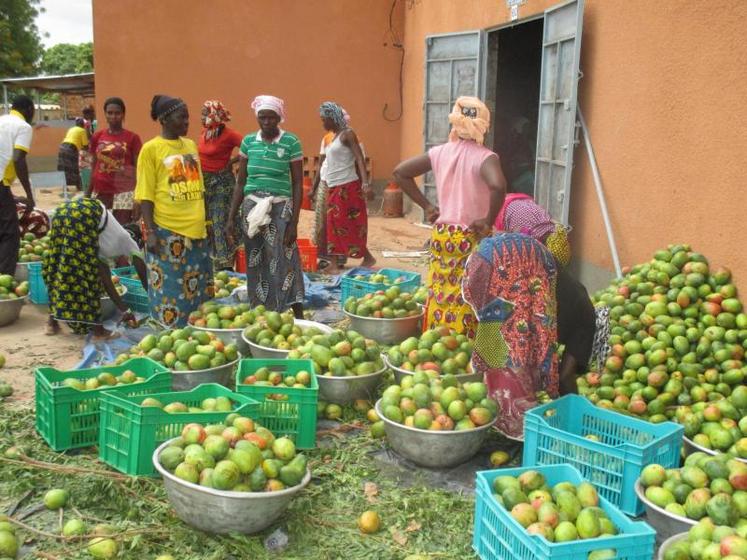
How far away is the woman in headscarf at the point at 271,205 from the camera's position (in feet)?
19.8

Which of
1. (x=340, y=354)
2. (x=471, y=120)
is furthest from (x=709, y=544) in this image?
(x=471, y=120)

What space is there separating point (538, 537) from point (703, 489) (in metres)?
0.95

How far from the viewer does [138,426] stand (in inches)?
137

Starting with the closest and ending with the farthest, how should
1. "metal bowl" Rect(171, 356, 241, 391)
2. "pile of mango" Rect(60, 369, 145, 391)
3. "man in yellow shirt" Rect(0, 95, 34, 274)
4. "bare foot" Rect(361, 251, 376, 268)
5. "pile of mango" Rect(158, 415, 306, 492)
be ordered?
"pile of mango" Rect(158, 415, 306, 492) < "pile of mango" Rect(60, 369, 145, 391) < "metal bowl" Rect(171, 356, 241, 391) < "man in yellow shirt" Rect(0, 95, 34, 274) < "bare foot" Rect(361, 251, 376, 268)

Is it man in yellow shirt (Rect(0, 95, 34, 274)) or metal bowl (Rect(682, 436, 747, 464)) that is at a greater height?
man in yellow shirt (Rect(0, 95, 34, 274))

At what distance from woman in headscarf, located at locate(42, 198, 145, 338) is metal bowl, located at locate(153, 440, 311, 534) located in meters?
3.24

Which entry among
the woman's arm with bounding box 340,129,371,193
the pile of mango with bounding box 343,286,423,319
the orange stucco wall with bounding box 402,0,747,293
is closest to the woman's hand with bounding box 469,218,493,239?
the pile of mango with bounding box 343,286,423,319

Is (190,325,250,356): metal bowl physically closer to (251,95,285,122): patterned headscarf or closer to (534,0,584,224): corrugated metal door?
(251,95,285,122): patterned headscarf

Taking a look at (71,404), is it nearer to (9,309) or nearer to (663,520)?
(663,520)

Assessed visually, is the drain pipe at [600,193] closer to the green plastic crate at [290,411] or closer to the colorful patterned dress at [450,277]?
the colorful patterned dress at [450,277]

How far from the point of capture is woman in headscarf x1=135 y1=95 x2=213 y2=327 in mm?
5441

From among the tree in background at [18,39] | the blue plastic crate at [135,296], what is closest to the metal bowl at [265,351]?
the blue plastic crate at [135,296]

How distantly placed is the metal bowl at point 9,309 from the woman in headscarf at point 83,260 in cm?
50

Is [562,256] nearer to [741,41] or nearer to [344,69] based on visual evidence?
[741,41]
